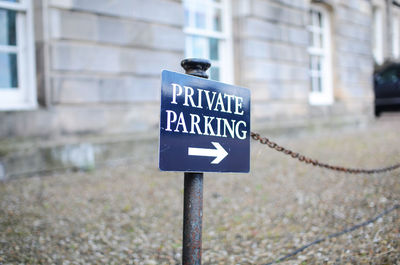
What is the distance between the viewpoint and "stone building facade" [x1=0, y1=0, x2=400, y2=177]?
5055mm

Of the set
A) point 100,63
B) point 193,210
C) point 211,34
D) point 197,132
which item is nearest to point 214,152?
point 197,132

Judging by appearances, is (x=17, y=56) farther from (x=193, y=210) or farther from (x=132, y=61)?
(x=193, y=210)

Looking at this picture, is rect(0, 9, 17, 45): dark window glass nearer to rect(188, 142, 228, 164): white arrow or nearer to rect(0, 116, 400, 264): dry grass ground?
rect(0, 116, 400, 264): dry grass ground

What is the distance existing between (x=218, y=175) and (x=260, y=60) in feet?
11.4

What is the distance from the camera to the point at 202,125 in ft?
6.14

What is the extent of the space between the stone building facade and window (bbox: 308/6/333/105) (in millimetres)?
62

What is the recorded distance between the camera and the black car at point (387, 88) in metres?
13.0

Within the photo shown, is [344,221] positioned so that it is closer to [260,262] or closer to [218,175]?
[260,262]

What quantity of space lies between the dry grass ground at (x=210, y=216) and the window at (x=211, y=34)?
265 centimetres

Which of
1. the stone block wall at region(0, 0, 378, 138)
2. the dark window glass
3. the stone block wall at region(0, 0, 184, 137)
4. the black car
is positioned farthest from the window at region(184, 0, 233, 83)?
the black car

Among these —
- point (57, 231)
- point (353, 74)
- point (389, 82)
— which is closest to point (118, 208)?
point (57, 231)

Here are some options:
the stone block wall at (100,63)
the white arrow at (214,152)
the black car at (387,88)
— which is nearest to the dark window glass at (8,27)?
the stone block wall at (100,63)

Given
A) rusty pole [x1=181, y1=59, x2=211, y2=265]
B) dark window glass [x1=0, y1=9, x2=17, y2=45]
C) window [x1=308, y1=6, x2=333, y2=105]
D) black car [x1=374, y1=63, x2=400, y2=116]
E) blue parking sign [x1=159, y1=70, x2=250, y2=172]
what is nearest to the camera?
blue parking sign [x1=159, y1=70, x2=250, y2=172]

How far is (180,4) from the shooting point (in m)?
6.49
